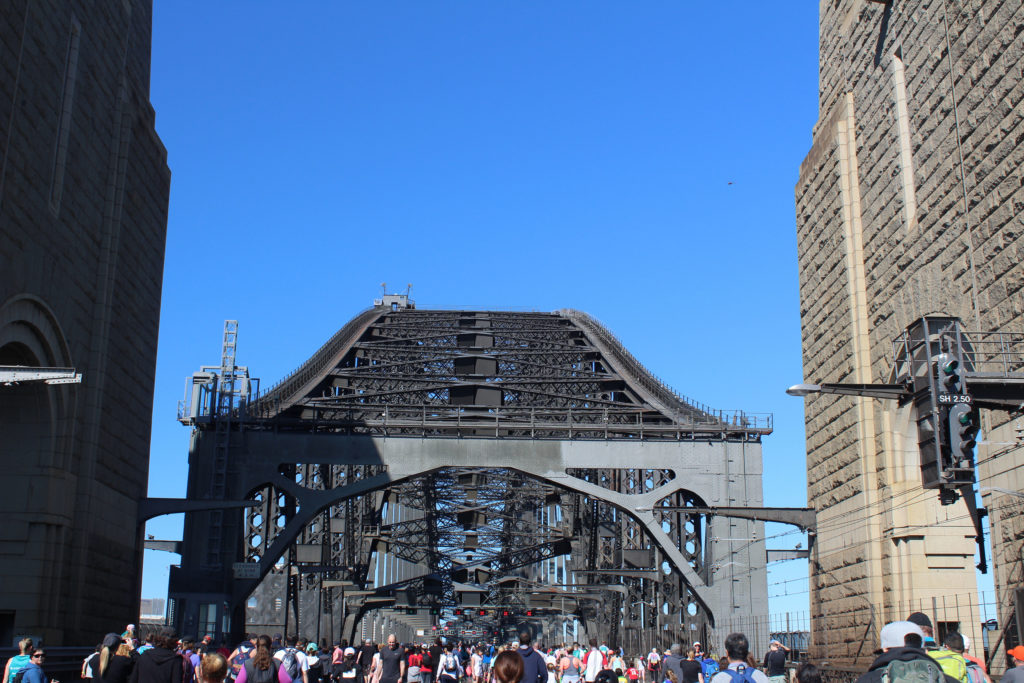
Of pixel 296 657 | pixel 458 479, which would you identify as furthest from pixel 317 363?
pixel 296 657

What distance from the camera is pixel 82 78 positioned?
24.8 m

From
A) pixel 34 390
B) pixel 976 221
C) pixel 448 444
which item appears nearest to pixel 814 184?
pixel 976 221

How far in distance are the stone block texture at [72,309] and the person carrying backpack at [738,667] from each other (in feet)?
51.8

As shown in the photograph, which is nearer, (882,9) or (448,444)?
(882,9)

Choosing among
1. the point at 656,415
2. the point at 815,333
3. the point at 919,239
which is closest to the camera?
the point at 919,239

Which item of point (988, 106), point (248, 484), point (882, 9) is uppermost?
point (882, 9)

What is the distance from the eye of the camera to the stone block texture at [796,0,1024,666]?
1862 centimetres

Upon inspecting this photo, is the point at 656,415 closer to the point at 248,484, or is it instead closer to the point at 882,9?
the point at 248,484

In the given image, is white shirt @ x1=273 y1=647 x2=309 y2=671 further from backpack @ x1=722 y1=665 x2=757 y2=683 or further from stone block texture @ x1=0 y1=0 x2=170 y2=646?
stone block texture @ x1=0 y1=0 x2=170 y2=646

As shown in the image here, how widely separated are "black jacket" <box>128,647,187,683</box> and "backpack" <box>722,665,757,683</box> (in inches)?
185

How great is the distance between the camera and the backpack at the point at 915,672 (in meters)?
6.28

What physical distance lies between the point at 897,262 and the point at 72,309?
17.8m

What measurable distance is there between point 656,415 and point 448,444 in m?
11.5

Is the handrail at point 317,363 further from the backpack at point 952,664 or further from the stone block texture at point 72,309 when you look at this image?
the backpack at point 952,664
